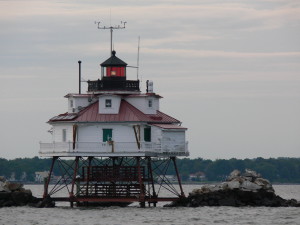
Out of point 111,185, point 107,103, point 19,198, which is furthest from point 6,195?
point 107,103

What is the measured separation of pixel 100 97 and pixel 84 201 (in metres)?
6.62

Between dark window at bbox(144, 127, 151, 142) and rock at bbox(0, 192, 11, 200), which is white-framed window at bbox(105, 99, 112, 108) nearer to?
dark window at bbox(144, 127, 151, 142)

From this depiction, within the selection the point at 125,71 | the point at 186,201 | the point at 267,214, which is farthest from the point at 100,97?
the point at 267,214

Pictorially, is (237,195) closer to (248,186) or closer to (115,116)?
(248,186)

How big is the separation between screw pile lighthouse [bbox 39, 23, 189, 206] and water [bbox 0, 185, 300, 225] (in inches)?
75.4

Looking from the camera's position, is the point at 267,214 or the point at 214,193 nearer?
the point at 267,214

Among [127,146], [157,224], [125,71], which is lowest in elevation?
[157,224]

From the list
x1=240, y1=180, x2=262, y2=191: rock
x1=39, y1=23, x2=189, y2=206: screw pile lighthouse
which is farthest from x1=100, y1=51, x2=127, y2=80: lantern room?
x1=240, y1=180, x2=262, y2=191: rock

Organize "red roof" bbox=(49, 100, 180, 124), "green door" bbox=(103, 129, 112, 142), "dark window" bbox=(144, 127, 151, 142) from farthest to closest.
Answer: "dark window" bbox=(144, 127, 151, 142) < "red roof" bbox=(49, 100, 180, 124) < "green door" bbox=(103, 129, 112, 142)

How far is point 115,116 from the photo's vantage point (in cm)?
8238

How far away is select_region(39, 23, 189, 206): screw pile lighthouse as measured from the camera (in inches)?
3211

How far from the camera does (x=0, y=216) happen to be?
76750 mm

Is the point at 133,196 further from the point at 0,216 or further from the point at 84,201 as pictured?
the point at 0,216

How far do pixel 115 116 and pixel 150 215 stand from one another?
8.82 m
